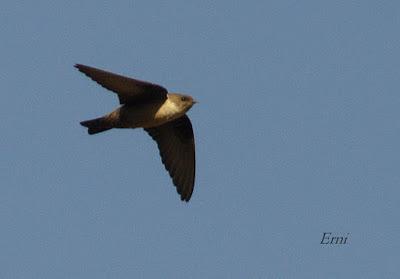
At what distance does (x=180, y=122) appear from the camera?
15.6m

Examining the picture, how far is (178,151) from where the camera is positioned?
15.8 metres

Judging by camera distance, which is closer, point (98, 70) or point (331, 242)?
point (98, 70)

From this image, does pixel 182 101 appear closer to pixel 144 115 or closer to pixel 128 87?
pixel 144 115

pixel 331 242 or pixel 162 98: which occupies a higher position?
pixel 162 98

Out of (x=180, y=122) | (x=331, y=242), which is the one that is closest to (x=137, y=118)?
(x=180, y=122)

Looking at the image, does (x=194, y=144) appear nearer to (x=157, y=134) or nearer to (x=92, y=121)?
(x=157, y=134)

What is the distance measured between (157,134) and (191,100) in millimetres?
1458

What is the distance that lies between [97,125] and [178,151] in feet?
5.45

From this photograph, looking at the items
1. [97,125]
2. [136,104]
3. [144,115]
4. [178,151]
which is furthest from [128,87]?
[178,151]

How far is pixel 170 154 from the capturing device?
1576 cm

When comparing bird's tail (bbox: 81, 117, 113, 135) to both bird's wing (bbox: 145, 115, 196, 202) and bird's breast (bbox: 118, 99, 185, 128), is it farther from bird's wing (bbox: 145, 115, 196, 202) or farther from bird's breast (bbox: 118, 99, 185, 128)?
bird's wing (bbox: 145, 115, 196, 202)

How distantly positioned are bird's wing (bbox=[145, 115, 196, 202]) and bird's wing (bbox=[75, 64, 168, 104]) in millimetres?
1275

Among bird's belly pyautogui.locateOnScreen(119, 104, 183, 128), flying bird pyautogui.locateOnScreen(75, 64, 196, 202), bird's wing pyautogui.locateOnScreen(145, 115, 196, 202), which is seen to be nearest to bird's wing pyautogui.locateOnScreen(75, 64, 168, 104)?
flying bird pyautogui.locateOnScreen(75, 64, 196, 202)

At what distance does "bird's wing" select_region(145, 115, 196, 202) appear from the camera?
1568 cm
